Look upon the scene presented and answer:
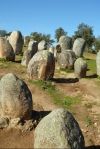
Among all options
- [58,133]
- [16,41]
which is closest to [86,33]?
[16,41]

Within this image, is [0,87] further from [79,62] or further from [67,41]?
[67,41]

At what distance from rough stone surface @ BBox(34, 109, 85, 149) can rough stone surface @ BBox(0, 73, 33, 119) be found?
8.55 ft

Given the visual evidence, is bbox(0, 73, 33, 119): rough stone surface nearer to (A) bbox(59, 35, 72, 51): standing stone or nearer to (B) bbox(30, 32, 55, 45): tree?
(A) bbox(59, 35, 72, 51): standing stone

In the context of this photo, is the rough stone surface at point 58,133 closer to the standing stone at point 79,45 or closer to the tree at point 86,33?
the standing stone at point 79,45

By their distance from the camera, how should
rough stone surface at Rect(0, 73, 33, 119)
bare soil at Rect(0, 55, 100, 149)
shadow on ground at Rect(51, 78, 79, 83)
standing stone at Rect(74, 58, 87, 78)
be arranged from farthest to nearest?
standing stone at Rect(74, 58, 87, 78) → shadow on ground at Rect(51, 78, 79, 83) → rough stone surface at Rect(0, 73, 33, 119) → bare soil at Rect(0, 55, 100, 149)

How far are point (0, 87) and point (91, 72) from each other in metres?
12.4

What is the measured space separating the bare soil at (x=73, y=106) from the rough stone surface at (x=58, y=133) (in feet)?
6.02

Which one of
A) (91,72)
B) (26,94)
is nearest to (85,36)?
(91,72)

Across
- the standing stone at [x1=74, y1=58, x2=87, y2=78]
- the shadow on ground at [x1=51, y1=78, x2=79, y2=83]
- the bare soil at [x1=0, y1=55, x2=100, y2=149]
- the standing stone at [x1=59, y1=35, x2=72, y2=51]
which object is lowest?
the bare soil at [x1=0, y1=55, x2=100, y2=149]

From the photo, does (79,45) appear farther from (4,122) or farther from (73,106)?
(4,122)

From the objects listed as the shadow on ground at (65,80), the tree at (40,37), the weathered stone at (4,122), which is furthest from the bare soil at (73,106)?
the tree at (40,37)

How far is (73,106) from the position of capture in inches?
469

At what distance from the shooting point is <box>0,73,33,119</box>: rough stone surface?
28.3 feet

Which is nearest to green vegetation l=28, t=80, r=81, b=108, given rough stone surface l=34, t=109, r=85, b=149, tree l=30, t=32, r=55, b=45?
rough stone surface l=34, t=109, r=85, b=149
